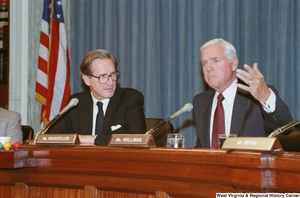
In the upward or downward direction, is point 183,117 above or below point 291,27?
below

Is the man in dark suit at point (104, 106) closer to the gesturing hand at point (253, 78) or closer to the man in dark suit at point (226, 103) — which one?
the man in dark suit at point (226, 103)

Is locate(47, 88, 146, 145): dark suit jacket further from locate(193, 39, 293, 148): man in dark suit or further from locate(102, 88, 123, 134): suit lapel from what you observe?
locate(193, 39, 293, 148): man in dark suit

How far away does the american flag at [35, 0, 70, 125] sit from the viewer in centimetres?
527

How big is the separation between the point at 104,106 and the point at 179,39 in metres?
1.36

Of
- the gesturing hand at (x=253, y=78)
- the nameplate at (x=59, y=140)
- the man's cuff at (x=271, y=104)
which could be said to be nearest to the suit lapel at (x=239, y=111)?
the man's cuff at (x=271, y=104)

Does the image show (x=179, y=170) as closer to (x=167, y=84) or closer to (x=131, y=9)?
(x=167, y=84)

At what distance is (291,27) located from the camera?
175 inches

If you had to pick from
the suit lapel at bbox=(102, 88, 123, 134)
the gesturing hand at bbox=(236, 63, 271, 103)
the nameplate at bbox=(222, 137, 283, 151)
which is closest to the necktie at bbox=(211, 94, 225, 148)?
the gesturing hand at bbox=(236, 63, 271, 103)

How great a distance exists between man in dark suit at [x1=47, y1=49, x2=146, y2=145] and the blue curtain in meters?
1.06

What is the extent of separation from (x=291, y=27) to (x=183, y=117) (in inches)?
51.3

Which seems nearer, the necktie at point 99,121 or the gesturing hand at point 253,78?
the gesturing hand at point 253,78

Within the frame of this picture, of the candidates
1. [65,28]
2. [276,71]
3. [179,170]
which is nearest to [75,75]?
[65,28]

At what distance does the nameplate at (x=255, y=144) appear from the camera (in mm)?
1873

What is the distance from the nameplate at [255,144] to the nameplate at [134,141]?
1.60ft
